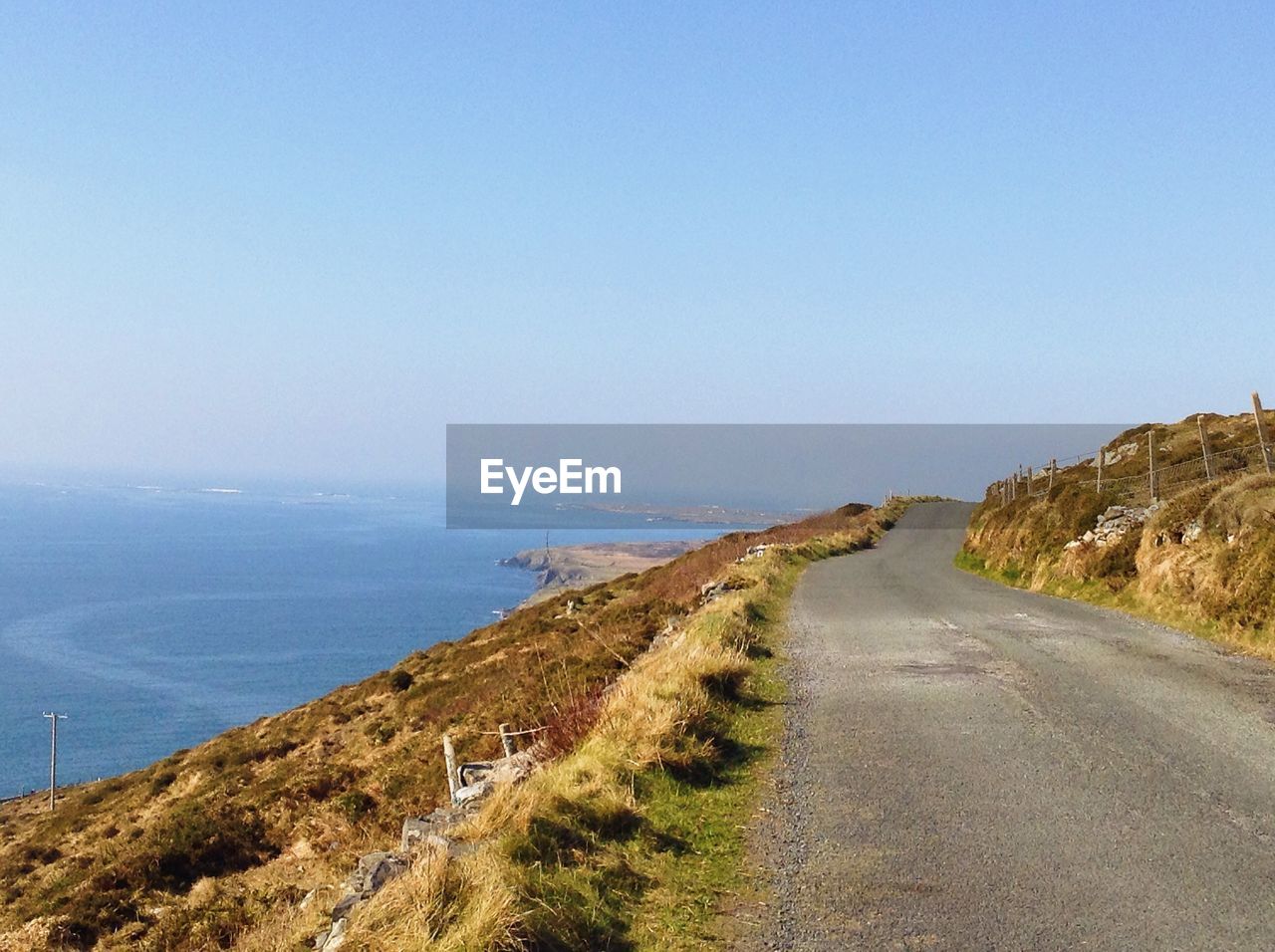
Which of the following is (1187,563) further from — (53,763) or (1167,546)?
(53,763)

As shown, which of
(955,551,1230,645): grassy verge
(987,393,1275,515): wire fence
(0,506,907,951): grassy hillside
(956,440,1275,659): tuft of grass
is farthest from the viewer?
(987,393,1275,515): wire fence

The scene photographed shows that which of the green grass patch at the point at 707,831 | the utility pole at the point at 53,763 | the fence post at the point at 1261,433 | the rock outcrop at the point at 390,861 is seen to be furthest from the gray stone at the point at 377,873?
the utility pole at the point at 53,763

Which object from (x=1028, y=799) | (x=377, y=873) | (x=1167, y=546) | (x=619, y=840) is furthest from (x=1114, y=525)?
(x=377, y=873)

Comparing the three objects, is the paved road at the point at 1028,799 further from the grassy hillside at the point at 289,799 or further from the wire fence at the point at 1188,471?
the wire fence at the point at 1188,471

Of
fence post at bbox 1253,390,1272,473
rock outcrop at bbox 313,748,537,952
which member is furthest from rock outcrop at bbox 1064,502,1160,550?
rock outcrop at bbox 313,748,537,952

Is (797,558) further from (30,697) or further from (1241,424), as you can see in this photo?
(30,697)

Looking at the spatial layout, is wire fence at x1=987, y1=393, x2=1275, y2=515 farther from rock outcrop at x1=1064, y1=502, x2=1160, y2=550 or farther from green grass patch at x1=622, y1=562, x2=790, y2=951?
green grass patch at x1=622, y1=562, x2=790, y2=951
